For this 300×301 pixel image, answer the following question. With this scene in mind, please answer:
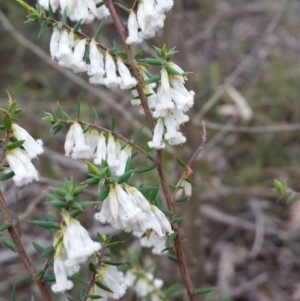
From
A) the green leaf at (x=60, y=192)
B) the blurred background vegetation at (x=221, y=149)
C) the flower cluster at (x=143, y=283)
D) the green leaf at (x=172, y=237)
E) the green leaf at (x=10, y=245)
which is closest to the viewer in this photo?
the green leaf at (x=60, y=192)

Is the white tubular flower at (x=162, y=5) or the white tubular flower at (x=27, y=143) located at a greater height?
the white tubular flower at (x=162, y=5)

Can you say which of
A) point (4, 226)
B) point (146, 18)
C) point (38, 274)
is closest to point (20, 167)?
point (4, 226)

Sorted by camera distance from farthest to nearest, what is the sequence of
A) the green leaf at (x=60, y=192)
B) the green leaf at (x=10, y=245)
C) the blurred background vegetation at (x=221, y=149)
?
the blurred background vegetation at (x=221, y=149) → the green leaf at (x=10, y=245) → the green leaf at (x=60, y=192)

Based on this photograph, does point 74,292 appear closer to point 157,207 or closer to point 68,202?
point 157,207

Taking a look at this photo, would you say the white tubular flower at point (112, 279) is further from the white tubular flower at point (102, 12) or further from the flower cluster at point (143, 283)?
the flower cluster at point (143, 283)

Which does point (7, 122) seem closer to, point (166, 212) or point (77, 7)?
point (77, 7)

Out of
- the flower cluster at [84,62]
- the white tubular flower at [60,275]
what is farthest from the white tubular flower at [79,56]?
the white tubular flower at [60,275]
